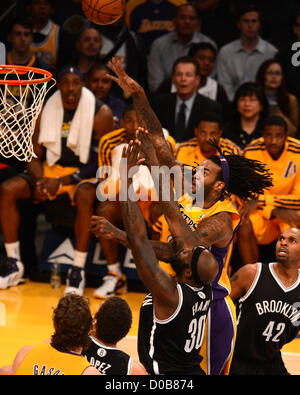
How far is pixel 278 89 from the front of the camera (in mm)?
7070

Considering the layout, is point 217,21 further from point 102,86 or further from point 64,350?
point 64,350

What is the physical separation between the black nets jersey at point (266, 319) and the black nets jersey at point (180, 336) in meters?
0.87

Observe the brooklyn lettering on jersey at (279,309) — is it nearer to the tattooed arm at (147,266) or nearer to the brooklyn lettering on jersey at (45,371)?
the tattooed arm at (147,266)

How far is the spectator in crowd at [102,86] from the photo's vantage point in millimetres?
7074

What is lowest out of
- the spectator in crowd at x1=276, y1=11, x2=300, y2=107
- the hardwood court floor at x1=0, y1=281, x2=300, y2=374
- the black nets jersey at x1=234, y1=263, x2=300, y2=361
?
the hardwood court floor at x1=0, y1=281, x2=300, y2=374

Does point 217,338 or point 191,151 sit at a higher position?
point 191,151

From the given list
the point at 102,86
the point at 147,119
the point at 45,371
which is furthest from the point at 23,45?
the point at 45,371

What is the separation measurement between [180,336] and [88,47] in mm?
4706

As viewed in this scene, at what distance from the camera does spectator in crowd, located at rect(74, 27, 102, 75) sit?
7.37m

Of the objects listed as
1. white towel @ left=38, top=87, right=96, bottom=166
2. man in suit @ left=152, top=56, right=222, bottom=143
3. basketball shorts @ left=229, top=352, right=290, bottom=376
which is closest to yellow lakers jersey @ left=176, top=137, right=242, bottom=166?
man in suit @ left=152, top=56, right=222, bottom=143

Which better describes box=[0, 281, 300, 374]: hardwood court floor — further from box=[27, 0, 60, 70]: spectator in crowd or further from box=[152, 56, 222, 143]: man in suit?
box=[27, 0, 60, 70]: spectator in crowd

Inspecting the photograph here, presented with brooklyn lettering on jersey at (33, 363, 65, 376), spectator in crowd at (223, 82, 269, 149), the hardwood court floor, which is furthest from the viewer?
spectator in crowd at (223, 82, 269, 149)

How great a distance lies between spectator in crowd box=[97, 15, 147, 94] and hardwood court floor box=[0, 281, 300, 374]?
2.38 meters

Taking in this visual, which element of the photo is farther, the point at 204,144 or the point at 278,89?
the point at 278,89
